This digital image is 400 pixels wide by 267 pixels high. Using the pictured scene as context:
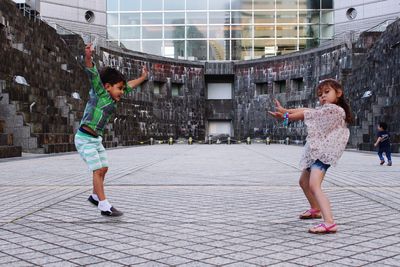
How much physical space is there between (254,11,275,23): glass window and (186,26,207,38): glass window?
16.8 feet

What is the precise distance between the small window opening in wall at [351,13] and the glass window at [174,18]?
15467 millimetres

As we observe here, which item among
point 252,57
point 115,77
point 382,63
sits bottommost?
point 115,77

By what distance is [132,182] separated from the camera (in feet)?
31.9

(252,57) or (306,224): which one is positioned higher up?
(252,57)

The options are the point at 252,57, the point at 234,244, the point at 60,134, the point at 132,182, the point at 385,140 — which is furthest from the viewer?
the point at 252,57

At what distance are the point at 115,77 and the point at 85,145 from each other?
883 millimetres

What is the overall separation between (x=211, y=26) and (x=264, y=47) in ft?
18.3

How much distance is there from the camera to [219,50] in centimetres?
4881

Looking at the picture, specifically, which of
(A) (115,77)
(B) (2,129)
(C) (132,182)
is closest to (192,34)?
(B) (2,129)

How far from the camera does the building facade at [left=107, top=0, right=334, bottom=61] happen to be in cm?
4769

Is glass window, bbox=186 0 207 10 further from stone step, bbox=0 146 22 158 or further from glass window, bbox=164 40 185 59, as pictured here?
stone step, bbox=0 146 22 158

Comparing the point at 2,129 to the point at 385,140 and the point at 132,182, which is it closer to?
the point at 132,182

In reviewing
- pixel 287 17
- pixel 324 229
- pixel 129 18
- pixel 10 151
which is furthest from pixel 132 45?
pixel 324 229

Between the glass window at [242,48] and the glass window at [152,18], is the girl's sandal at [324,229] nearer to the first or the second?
the glass window at [242,48]
